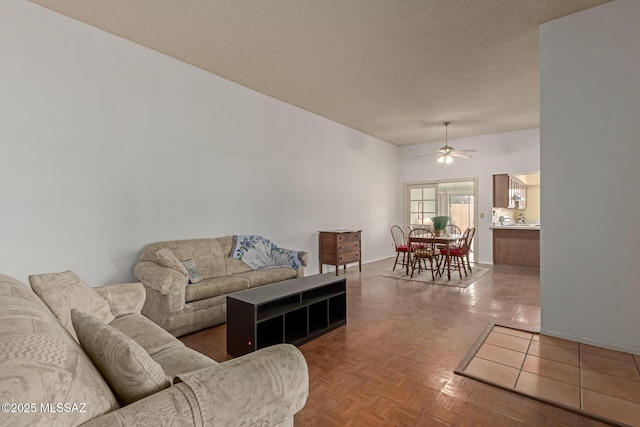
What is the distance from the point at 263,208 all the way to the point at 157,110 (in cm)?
187

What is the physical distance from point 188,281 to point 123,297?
2.89ft

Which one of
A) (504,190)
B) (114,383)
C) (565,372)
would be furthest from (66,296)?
(504,190)

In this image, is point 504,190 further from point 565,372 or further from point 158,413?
point 158,413

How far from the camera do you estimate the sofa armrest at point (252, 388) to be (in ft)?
2.85

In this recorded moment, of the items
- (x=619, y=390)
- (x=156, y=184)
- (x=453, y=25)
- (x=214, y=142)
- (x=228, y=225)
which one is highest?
(x=453, y=25)

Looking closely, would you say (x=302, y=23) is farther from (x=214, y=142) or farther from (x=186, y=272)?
(x=186, y=272)

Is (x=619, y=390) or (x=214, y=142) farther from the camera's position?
(x=214, y=142)

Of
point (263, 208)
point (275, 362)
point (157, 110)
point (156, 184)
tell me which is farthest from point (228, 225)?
point (275, 362)

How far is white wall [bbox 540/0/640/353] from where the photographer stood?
2.56 meters

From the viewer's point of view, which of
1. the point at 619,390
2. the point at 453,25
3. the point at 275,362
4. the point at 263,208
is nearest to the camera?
the point at 275,362

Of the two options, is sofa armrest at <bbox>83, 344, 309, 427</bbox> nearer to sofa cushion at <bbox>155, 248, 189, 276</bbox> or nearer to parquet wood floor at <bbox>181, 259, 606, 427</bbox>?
parquet wood floor at <bbox>181, 259, 606, 427</bbox>

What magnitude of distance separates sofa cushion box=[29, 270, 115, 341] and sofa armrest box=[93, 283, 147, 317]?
0.41 ft

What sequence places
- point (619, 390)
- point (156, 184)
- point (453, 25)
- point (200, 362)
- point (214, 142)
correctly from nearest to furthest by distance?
point (200, 362) → point (619, 390) → point (453, 25) → point (156, 184) → point (214, 142)

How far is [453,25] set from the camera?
2.91 meters
